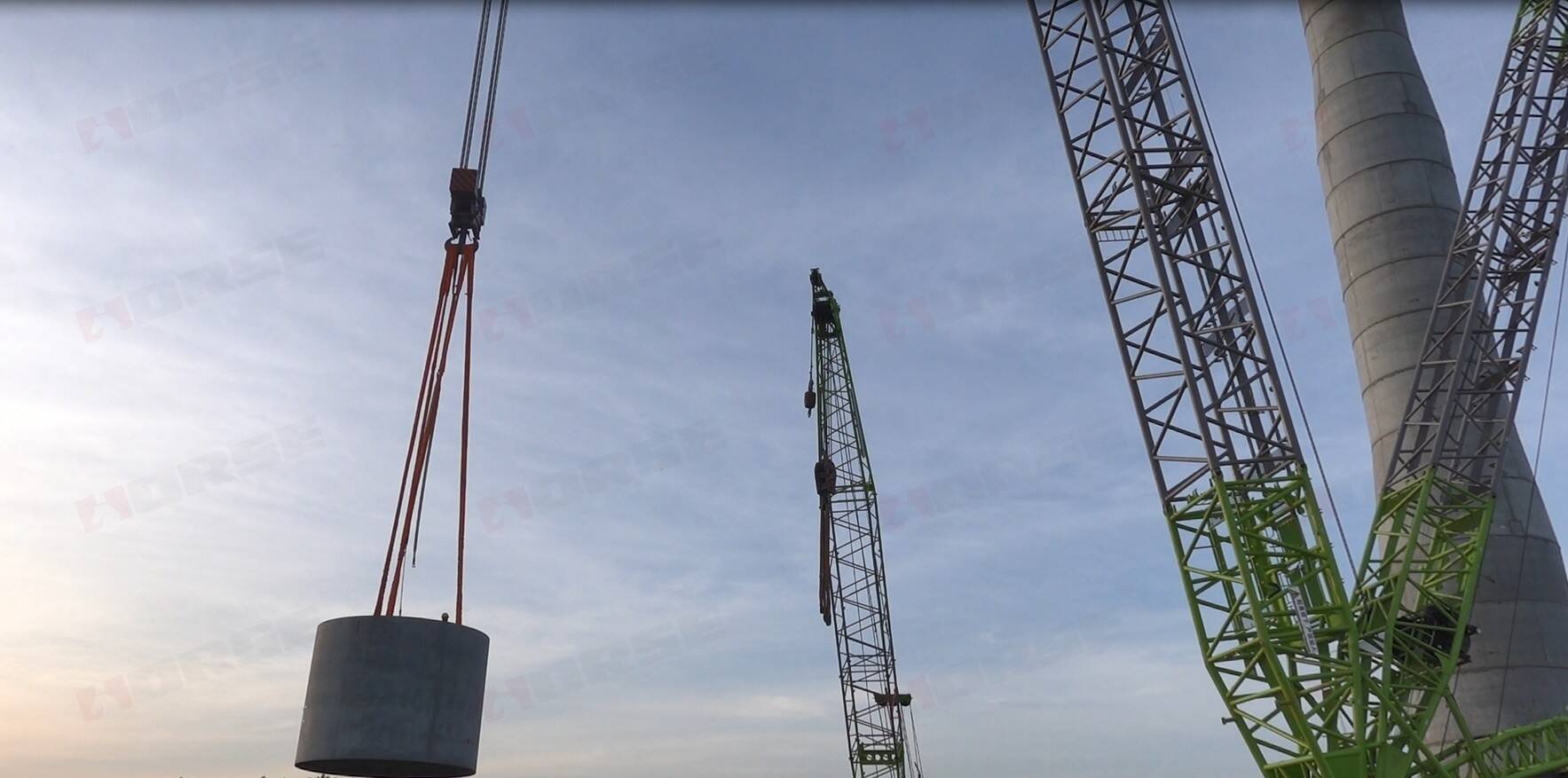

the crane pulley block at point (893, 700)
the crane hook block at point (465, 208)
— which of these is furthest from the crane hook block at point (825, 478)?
the crane hook block at point (465, 208)

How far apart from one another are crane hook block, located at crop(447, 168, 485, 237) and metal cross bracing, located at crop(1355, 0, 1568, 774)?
25161 mm

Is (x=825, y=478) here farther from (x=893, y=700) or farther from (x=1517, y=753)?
(x=1517, y=753)

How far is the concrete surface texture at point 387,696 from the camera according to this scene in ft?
53.3

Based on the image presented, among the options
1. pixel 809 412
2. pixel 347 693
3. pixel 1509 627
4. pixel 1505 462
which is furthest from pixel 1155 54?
pixel 809 412

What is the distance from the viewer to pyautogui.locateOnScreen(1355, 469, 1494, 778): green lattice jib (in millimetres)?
29000

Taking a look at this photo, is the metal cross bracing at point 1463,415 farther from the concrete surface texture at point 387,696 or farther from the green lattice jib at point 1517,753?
the concrete surface texture at point 387,696

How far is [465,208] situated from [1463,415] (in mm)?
29084

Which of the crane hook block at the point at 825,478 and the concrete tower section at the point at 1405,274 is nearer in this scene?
the concrete tower section at the point at 1405,274

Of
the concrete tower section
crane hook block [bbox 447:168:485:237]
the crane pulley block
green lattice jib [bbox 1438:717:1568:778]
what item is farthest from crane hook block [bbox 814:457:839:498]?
crane hook block [bbox 447:168:485:237]

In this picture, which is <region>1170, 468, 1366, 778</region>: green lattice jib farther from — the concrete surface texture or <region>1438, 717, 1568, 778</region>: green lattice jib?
the concrete surface texture

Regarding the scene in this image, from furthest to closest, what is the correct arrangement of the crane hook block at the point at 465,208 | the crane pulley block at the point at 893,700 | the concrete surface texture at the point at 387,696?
1. the crane pulley block at the point at 893,700
2. the crane hook block at the point at 465,208
3. the concrete surface texture at the point at 387,696

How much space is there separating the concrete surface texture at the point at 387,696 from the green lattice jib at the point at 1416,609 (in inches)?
899

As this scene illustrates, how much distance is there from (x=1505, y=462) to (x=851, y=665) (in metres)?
39.4

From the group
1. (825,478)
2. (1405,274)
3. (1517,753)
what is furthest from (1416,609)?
(825,478)
